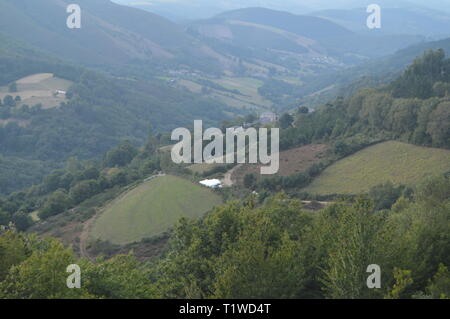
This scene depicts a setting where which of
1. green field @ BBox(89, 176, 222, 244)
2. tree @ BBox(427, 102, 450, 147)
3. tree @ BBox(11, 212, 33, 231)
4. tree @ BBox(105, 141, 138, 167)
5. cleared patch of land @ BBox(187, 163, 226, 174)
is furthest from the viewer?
tree @ BBox(105, 141, 138, 167)

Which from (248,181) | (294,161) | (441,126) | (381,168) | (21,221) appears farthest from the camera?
(294,161)

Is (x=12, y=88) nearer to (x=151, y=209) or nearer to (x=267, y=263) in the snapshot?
(x=151, y=209)

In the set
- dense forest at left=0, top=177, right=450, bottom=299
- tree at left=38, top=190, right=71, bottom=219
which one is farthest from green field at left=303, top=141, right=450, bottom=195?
tree at left=38, top=190, right=71, bottom=219

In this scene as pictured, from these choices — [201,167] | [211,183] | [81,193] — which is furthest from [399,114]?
[81,193]

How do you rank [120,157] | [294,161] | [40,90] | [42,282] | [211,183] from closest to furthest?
[42,282]
[211,183]
[294,161]
[120,157]
[40,90]

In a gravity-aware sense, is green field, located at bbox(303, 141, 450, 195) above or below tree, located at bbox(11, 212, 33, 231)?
above

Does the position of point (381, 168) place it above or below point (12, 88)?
above

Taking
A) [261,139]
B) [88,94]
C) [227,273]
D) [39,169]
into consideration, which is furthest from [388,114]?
[88,94]

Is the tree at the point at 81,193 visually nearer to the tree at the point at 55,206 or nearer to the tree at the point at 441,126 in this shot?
the tree at the point at 55,206

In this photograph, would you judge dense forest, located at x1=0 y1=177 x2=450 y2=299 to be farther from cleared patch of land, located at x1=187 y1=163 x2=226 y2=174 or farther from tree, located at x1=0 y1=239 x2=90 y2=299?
cleared patch of land, located at x1=187 y1=163 x2=226 y2=174
